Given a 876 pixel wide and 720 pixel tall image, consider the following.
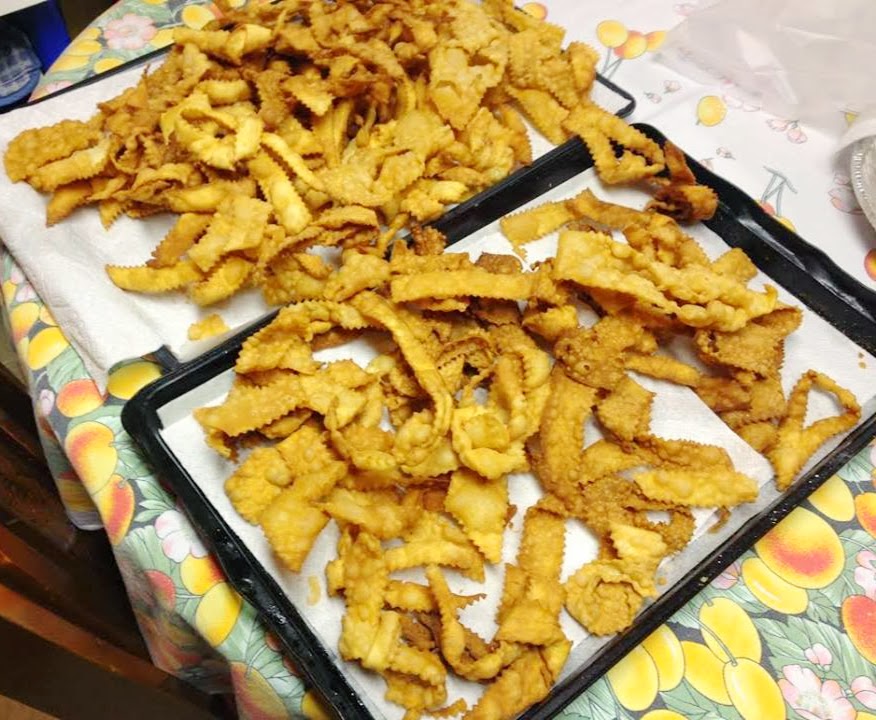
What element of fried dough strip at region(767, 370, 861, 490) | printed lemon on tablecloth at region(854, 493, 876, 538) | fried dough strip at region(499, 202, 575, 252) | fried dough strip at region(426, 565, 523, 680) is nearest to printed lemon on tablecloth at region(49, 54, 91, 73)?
fried dough strip at region(499, 202, 575, 252)

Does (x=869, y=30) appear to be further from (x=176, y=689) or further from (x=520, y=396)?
(x=176, y=689)

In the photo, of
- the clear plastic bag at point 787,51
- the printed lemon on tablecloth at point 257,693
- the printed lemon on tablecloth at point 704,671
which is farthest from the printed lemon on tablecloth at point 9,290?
the clear plastic bag at point 787,51

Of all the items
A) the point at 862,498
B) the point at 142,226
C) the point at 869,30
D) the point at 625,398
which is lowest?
the point at 862,498

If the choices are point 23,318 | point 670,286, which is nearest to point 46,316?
point 23,318

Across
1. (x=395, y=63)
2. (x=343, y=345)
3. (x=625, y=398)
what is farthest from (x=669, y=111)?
(x=343, y=345)

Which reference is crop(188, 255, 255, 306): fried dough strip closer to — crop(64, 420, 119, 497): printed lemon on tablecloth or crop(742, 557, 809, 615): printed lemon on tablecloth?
crop(64, 420, 119, 497): printed lemon on tablecloth

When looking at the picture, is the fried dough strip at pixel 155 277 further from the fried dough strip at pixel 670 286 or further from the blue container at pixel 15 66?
the blue container at pixel 15 66
